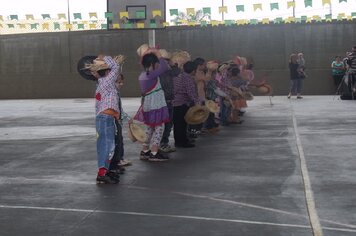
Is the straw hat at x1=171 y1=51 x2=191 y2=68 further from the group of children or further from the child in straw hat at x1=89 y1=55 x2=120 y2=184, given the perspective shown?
the child in straw hat at x1=89 y1=55 x2=120 y2=184

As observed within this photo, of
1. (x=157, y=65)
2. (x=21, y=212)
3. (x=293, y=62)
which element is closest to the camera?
(x=21, y=212)

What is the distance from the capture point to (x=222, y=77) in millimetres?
15562

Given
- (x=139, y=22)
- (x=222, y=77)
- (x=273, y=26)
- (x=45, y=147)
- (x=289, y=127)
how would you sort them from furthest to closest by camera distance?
(x=273, y=26) < (x=139, y=22) < (x=222, y=77) < (x=289, y=127) < (x=45, y=147)

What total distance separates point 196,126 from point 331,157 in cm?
387

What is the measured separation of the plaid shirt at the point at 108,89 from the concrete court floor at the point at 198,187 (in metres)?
1.06

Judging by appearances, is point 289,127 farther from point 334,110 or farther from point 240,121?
point 334,110

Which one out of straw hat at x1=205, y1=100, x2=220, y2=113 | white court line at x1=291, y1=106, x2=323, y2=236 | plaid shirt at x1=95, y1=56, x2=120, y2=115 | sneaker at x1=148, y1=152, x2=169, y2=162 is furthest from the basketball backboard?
plaid shirt at x1=95, y1=56, x2=120, y2=115

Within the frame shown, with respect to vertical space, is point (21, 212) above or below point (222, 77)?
below

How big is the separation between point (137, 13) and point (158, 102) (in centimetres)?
884

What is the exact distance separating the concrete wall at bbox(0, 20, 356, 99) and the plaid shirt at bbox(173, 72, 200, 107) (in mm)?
16920

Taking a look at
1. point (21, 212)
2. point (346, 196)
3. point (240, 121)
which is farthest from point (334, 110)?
point (21, 212)

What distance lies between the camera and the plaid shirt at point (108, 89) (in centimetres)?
840

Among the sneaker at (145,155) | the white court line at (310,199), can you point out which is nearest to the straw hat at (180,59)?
the sneaker at (145,155)

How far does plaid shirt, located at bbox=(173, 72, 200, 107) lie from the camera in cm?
1162
